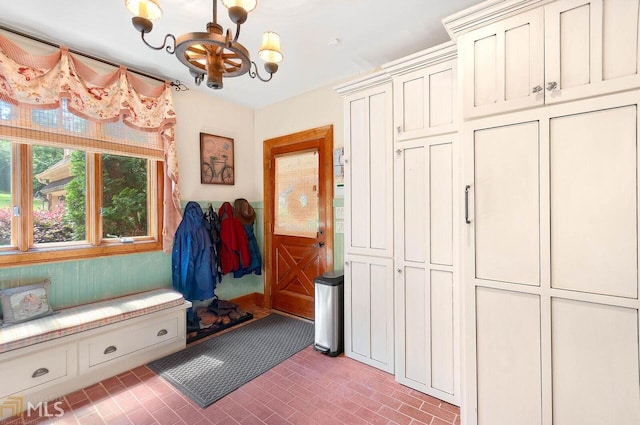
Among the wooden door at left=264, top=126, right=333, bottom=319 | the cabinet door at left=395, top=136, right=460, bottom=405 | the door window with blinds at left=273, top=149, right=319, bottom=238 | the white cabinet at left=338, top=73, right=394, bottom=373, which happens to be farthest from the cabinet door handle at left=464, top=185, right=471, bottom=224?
the door window with blinds at left=273, top=149, right=319, bottom=238

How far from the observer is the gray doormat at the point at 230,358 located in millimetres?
2121

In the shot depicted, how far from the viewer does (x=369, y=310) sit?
2.40 metres

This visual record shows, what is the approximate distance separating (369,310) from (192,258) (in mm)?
1976

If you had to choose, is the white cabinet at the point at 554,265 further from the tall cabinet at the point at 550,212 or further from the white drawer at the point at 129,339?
the white drawer at the point at 129,339

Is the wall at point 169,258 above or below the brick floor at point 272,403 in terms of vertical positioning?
above

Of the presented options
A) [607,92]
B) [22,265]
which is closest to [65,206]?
[22,265]

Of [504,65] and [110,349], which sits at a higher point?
[504,65]

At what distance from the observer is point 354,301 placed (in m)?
2.49

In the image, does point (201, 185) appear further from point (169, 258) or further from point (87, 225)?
point (87, 225)

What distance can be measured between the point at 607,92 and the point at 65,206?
3817 millimetres

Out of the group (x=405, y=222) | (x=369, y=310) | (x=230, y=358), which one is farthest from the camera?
(x=230, y=358)

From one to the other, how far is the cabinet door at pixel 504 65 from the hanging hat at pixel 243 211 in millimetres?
2799

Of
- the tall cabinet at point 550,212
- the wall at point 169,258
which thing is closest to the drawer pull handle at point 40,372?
the wall at point 169,258

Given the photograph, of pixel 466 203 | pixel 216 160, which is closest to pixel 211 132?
pixel 216 160
